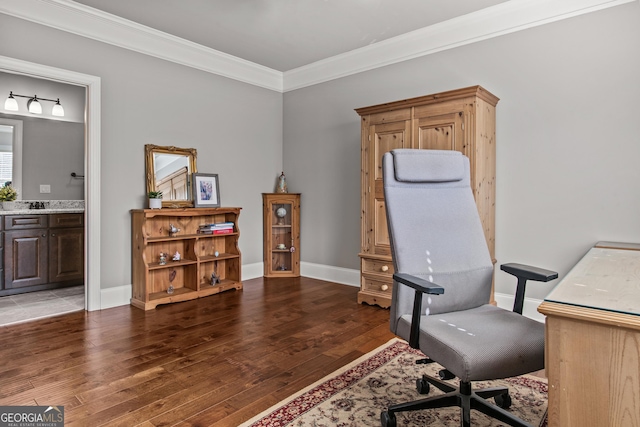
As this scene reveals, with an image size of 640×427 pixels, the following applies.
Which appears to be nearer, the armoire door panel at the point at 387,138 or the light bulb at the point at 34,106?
the armoire door panel at the point at 387,138

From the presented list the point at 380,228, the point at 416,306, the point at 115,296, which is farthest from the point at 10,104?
the point at 416,306

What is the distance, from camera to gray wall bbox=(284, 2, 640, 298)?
2883 millimetres

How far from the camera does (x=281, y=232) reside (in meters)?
5.06

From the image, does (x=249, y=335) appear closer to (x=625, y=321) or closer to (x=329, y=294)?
(x=329, y=294)

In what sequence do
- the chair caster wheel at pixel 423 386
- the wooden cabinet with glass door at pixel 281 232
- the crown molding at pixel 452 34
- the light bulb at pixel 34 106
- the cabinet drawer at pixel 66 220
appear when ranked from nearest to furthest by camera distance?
the chair caster wheel at pixel 423 386 → the crown molding at pixel 452 34 → the cabinet drawer at pixel 66 220 → the light bulb at pixel 34 106 → the wooden cabinet with glass door at pixel 281 232

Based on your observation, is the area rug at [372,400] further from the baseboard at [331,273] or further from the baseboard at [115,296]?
the baseboard at [115,296]

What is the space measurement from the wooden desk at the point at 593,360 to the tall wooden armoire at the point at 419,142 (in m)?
2.19

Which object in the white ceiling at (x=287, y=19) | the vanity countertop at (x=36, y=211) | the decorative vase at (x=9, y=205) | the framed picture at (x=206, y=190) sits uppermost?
the white ceiling at (x=287, y=19)

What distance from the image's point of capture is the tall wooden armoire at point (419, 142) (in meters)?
3.14

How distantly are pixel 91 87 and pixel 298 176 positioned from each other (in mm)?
2464

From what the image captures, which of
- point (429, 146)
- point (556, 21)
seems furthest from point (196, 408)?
point (556, 21)

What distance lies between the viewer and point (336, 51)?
4430mm

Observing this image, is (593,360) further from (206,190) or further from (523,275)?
(206,190)

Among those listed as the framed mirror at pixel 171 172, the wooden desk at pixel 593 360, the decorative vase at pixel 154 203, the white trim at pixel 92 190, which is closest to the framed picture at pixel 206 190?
the framed mirror at pixel 171 172
